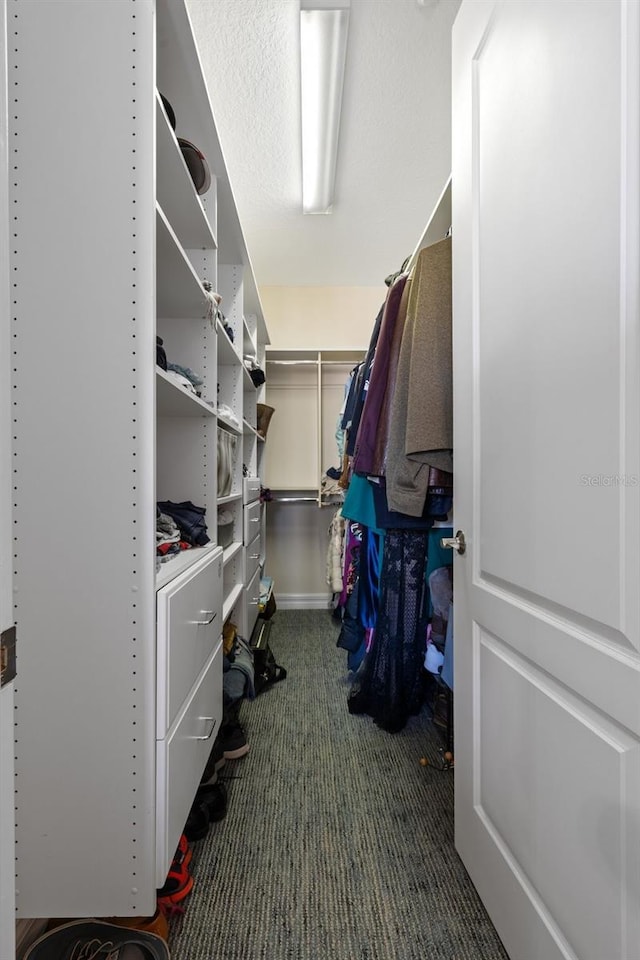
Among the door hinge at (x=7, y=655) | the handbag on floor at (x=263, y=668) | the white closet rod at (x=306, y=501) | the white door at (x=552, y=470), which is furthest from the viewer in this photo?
the white closet rod at (x=306, y=501)

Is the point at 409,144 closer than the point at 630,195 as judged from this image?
No

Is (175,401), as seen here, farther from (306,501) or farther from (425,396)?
(306,501)

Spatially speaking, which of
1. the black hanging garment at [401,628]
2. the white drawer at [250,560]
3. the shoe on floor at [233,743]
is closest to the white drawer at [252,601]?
the white drawer at [250,560]

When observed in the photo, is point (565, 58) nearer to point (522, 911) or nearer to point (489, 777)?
point (489, 777)

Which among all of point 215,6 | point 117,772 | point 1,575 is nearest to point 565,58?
point 1,575

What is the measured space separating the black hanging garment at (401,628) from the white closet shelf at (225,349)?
102 cm

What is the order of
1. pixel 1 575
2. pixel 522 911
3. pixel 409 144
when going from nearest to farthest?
pixel 1 575 → pixel 522 911 → pixel 409 144

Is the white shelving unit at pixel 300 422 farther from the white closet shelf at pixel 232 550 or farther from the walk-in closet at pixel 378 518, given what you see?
the walk-in closet at pixel 378 518

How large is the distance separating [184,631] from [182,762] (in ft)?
0.99

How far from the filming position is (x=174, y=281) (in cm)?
127

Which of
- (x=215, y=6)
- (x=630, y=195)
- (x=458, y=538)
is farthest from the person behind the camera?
(x=215, y=6)

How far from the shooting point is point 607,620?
65 centimetres

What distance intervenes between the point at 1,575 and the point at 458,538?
1.02m

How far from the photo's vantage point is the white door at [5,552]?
0.46m
